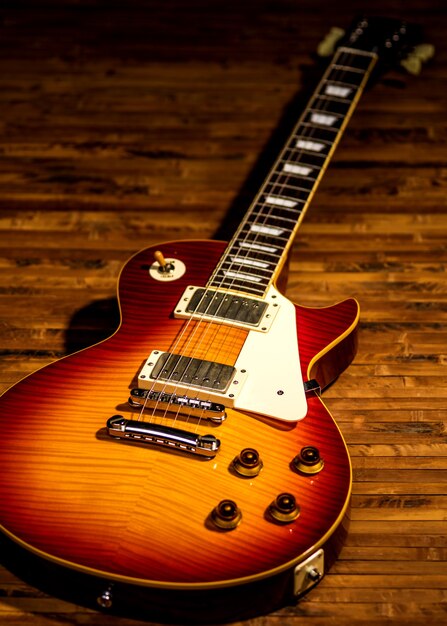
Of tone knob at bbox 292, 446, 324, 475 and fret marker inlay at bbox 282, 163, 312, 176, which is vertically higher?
fret marker inlay at bbox 282, 163, 312, 176

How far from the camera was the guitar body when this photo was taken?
1.82m

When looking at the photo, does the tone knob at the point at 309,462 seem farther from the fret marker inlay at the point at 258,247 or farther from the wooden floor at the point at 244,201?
the fret marker inlay at the point at 258,247

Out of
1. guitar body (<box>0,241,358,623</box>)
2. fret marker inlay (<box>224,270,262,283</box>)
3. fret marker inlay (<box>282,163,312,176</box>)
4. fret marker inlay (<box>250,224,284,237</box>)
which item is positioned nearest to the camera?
guitar body (<box>0,241,358,623</box>)

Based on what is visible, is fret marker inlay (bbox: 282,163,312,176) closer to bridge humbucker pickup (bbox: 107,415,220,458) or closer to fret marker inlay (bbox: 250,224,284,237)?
fret marker inlay (bbox: 250,224,284,237)

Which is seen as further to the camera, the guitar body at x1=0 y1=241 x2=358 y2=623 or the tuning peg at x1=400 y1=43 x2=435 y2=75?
the tuning peg at x1=400 y1=43 x2=435 y2=75

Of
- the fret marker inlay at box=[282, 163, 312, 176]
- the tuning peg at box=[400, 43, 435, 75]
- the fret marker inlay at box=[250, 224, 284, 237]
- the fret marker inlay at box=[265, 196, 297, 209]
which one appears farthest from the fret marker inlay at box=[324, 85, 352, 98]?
the fret marker inlay at box=[250, 224, 284, 237]

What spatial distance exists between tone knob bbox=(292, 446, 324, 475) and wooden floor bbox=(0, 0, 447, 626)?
31 centimetres

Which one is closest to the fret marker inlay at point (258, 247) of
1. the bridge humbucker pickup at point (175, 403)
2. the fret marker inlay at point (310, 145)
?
the fret marker inlay at point (310, 145)

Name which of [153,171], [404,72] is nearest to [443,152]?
[404,72]

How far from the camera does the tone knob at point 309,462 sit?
195 centimetres

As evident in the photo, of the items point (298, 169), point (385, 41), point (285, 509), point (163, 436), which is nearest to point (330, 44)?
point (385, 41)

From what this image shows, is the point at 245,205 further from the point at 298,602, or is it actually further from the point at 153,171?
the point at 298,602

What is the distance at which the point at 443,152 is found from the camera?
3.38 m

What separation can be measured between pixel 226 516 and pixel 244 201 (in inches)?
63.3
